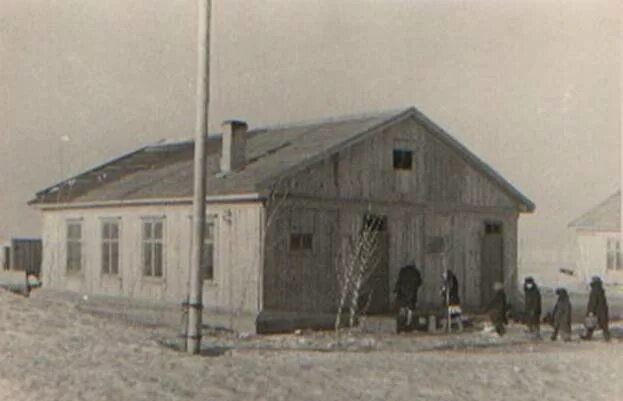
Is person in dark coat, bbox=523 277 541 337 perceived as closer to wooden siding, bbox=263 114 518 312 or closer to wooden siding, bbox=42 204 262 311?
wooden siding, bbox=263 114 518 312

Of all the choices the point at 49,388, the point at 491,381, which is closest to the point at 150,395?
the point at 49,388

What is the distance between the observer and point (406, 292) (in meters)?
21.9

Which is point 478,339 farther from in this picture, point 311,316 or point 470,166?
point 470,166

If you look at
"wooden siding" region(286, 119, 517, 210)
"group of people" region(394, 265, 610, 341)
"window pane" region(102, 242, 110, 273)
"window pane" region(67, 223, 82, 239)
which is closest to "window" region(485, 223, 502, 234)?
"wooden siding" region(286, 119, 517, 210)

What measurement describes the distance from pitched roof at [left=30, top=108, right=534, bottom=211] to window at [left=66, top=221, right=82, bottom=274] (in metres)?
0.78

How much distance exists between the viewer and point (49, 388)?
36.2 ft

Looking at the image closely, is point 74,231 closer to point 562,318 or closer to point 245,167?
point 245,167

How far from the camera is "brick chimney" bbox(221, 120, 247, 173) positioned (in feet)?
74.5

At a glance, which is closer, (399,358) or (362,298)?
(399,358)

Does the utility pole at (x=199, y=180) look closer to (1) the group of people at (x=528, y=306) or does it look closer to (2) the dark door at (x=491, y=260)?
(1) the group of people at (x=528, y=306)

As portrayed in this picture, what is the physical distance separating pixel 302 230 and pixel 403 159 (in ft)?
13.9

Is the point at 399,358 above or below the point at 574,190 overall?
below

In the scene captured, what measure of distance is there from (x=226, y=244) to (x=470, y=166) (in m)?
8.22

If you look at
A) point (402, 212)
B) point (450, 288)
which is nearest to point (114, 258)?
point (402, 212)
